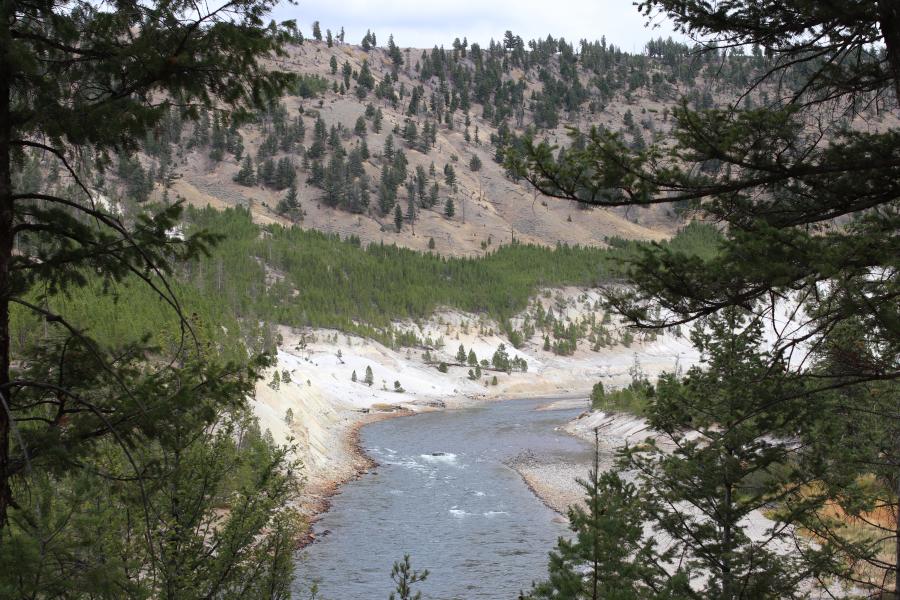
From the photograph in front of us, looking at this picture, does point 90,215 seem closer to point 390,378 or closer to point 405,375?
point 390,378

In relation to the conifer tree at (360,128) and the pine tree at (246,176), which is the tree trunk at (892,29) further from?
the conifer tree at (360,128)

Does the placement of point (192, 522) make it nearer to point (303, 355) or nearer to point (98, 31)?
point (98, 31)

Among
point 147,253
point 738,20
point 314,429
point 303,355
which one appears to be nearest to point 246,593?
point 147,253

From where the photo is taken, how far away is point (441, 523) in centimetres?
2398

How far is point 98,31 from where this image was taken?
501cm

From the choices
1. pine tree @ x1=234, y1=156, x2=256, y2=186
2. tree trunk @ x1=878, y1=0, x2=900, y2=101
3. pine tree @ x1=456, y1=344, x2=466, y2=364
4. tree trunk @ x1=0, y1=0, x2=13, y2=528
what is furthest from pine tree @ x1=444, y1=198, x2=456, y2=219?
tree trunk @ x1=0, y1=0, x2=13, y2=528

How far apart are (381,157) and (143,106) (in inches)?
6252

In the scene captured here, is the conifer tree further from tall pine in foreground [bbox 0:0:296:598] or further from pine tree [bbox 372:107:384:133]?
tall pine in foreground [bbox 0:0:296:598]

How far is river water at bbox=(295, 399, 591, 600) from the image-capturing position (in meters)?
18.1

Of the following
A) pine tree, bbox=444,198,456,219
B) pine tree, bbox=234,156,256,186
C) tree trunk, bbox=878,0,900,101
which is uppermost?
pine tree, bbox=234,156,256,186

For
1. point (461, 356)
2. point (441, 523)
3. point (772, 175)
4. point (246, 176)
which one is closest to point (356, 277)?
point (461, 356)

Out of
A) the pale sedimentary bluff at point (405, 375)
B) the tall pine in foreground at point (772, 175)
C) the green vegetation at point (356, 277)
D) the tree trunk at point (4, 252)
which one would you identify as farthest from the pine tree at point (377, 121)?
the tree trunk at point (4, 252)

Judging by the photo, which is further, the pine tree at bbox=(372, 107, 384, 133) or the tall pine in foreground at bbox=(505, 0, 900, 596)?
the pine tree at bbox=(372, 107, 384, 133)

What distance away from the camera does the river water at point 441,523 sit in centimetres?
1806
